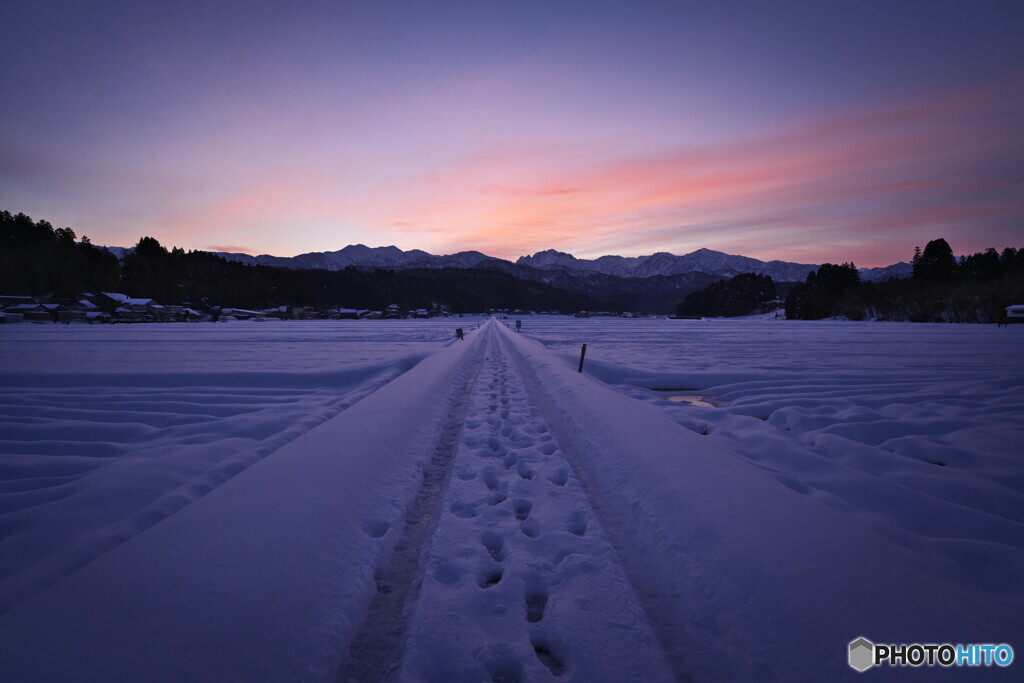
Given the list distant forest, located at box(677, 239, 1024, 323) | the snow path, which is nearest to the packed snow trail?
the snow path

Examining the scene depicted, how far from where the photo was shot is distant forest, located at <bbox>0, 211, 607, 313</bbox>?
69.5m

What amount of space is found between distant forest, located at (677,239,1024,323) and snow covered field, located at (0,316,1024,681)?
58.6 meters

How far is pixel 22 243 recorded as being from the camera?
74500mm

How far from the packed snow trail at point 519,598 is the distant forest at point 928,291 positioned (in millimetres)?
61455

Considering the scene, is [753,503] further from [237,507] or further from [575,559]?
[237,507]

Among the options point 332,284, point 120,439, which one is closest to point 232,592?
point 120,439

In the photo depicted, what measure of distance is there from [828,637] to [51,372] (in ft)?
51.2

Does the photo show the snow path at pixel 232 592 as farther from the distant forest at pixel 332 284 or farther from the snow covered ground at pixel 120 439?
the distant forest at pixel 332 284

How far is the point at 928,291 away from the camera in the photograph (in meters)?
58.8

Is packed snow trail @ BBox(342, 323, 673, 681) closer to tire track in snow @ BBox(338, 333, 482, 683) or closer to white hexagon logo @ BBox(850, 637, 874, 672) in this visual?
tire track in snow @ BBox(338, 333, 482, 683)

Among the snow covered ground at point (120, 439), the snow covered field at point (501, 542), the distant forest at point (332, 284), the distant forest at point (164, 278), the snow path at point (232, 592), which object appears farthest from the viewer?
the distant forest at point (164, 278)

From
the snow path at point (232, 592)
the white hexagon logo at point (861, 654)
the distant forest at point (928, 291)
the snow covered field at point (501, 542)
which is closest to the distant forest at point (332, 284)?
the distant forest at point (928, 291)

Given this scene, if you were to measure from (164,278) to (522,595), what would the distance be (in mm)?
117859

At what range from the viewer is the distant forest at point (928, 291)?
4519 cm
